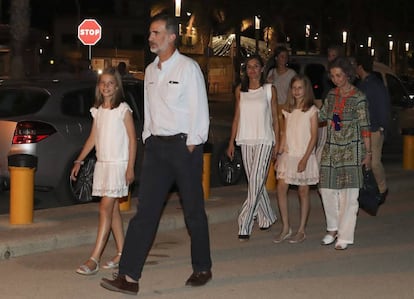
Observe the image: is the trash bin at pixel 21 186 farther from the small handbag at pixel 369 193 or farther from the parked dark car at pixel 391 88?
the parked dark car at pixel 391 88

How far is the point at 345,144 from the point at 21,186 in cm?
327

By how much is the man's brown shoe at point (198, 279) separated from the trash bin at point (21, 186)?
8.47 feet

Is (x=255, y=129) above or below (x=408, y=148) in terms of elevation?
above

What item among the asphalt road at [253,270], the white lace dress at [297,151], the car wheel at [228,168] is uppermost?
the white lace dress at [297,151]

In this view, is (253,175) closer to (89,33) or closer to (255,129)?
(255,129)

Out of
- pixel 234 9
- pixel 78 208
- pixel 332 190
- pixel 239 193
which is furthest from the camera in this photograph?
pixel 234 9

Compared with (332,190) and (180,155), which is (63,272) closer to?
(180,155)

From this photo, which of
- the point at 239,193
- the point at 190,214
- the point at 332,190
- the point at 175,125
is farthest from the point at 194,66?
the point at 239,193

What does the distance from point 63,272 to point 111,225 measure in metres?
0.58

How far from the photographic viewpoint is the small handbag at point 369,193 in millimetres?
9211

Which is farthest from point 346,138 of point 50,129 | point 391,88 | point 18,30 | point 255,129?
point 18,30

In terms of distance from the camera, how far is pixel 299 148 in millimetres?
9312

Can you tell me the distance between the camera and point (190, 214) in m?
7.21

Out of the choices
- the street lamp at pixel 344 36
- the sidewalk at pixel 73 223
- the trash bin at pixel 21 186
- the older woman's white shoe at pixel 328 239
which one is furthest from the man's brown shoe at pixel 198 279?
the street lamp at pixel 344 36
